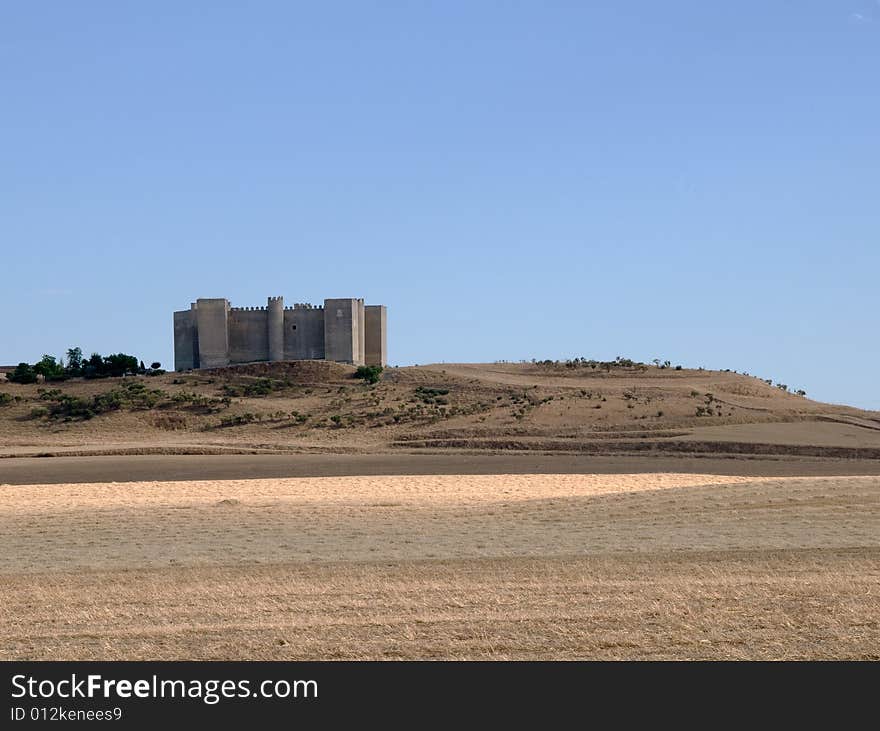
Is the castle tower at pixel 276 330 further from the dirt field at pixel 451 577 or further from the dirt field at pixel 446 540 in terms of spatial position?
the dirt field at pixel 451 577

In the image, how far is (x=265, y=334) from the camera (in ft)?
181

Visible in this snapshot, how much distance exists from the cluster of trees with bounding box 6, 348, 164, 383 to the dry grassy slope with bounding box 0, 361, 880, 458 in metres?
1.84

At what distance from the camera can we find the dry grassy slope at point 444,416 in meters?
37.2

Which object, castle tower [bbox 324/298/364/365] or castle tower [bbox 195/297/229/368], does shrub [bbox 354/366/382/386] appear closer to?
castle tower [bbox 324/298/364/365]

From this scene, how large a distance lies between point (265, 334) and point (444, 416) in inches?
592

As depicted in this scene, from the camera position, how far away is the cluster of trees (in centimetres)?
5262

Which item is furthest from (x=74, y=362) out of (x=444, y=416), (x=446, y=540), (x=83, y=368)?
(x=446, y=540)

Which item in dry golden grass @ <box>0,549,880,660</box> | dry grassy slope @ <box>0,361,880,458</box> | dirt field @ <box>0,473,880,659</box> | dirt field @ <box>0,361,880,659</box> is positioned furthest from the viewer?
dry grassy slope @ <box>0,361,880,458</box>

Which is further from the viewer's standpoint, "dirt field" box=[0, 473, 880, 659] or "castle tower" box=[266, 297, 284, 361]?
"castle tower" box=[266, 297, 284, 361]

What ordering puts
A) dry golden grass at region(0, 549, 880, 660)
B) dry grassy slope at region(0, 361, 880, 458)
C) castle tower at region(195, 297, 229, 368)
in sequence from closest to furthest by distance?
dry golden grass at region(0, 549, 880, 660), dry grassy slope at region(0, 361, 880, 458), castle tower at region(195, 297, 229, 368)

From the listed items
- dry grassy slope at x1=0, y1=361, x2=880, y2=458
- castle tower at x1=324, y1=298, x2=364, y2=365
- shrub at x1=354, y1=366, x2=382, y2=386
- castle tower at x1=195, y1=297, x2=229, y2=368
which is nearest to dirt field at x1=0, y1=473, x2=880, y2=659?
dry grassy slope at x1=0, y1=361, x2=880, y2=458

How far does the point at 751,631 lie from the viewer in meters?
9.49

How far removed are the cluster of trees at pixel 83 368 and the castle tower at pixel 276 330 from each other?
526 centimetres
